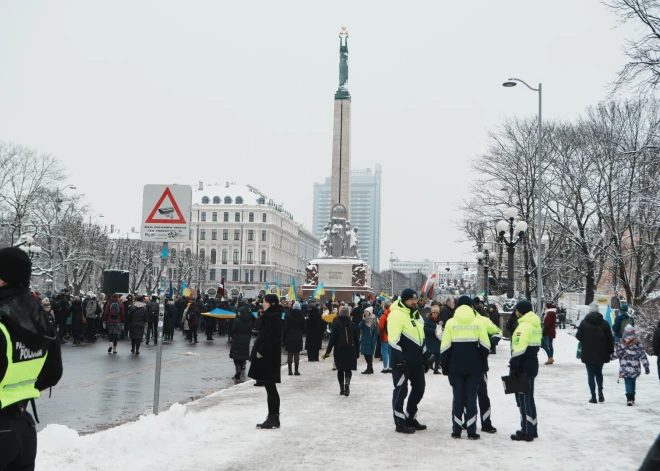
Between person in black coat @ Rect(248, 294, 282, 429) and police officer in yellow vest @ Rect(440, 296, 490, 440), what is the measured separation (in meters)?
2.30

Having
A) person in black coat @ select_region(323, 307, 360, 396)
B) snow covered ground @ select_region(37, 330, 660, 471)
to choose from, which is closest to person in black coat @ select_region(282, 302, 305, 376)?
person in black coat @ select_region(323, 307, 360, 396)

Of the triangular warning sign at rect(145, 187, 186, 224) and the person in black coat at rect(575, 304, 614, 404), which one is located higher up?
the triangular warning sign at rect(145, 187, 186, 224)

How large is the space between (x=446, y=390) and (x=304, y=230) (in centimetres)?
14784

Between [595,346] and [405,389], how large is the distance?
15.4ft

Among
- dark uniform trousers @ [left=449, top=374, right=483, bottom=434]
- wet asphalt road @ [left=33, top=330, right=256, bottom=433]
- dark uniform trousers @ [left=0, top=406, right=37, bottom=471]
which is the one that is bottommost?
wet asphalt road @ [left=33, top=330, right=256, bottom=433]

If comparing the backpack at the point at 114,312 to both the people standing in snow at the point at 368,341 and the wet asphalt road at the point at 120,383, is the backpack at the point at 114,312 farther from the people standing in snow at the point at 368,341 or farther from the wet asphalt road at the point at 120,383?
the people standing in snow at the point at 368,341

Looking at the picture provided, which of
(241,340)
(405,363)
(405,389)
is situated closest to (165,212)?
(405,363)

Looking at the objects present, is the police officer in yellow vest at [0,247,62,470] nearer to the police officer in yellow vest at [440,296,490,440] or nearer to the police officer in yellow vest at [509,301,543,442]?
the police officer in yellow vest at [440,296,490,440]

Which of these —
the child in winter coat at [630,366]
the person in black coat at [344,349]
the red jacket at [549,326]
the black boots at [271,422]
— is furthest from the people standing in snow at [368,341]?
the black boots at [271,422]

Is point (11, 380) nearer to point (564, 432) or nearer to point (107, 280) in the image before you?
point (564, 432)

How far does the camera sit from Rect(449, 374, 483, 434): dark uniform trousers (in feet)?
29.9

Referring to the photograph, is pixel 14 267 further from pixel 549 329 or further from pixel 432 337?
pixel 549 329

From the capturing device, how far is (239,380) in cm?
1592

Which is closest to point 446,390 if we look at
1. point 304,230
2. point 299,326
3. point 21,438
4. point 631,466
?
point 299,326
